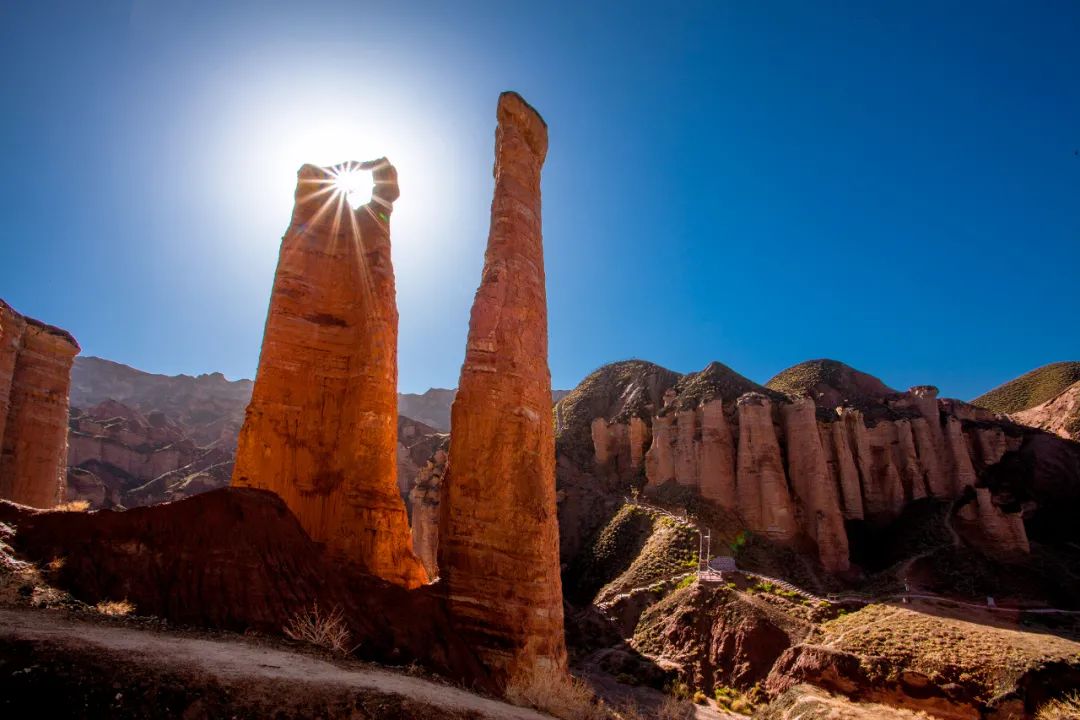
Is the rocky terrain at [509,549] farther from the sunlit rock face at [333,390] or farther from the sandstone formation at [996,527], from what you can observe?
the sandstone formation at [996,527]

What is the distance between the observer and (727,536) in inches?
1756

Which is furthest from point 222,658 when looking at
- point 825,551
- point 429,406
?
point 429,406

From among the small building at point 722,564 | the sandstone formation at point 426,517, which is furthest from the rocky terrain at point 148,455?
the small building at point 722,564

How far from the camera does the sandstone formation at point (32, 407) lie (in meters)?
27.3

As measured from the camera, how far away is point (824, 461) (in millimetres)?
48031

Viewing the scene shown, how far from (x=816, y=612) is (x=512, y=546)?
71.8ft

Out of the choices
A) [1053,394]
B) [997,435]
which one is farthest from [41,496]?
[1053,394]

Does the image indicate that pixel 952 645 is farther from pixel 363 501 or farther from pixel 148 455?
pixel 148 455

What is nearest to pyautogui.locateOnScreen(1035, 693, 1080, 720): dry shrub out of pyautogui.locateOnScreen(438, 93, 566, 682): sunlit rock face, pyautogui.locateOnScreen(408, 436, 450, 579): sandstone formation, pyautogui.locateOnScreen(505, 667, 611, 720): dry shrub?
pyautogui.locateOnScreen(505, 667, 611, 720): dry shrub

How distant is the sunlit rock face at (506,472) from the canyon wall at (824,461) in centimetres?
3239

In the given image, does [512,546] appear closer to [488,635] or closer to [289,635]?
[488,635]

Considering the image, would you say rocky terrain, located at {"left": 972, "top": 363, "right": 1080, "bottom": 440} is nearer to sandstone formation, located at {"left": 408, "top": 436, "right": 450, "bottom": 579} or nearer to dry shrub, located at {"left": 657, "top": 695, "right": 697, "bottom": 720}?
dry shrub, located at {"left": 657, "top": 695, "right": 697, "bottom": 720}

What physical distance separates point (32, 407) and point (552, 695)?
1139 inches

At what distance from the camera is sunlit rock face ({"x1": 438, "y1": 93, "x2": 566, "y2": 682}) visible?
17.1 metres
